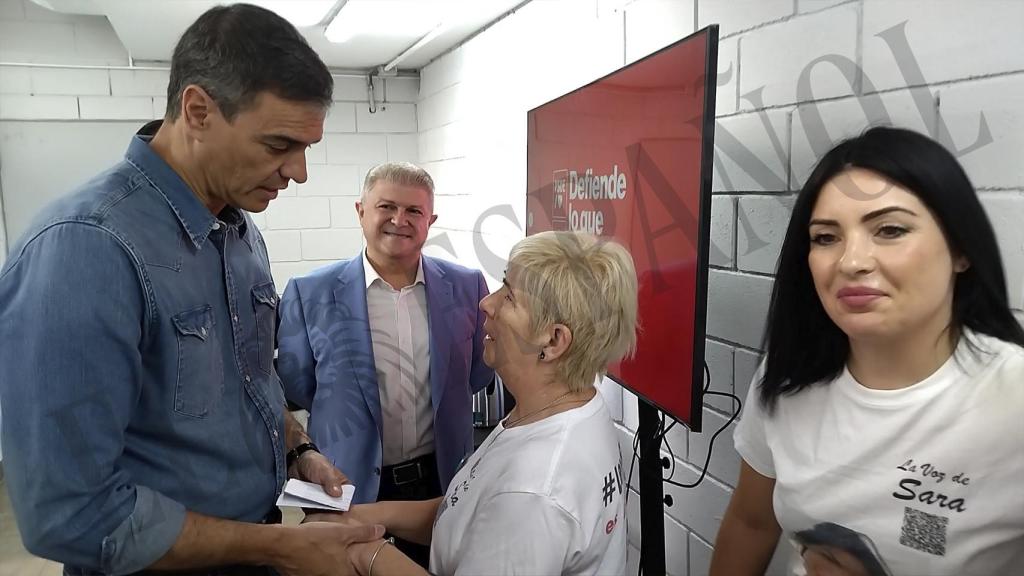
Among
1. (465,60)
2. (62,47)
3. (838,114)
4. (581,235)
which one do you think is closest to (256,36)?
(581,235)

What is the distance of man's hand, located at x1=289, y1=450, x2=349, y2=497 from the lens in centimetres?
149

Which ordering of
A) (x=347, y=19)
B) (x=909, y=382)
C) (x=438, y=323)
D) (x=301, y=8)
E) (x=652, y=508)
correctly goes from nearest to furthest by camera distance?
(x=909, y=382)
(x=652, y=508)
(x=438, y=323)
(x=301, y=8)
(x=347, y=19)

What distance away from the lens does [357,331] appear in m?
2.25

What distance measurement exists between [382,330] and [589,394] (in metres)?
1.17

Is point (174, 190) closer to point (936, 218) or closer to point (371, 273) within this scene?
point (371, 273)

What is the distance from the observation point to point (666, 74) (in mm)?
1467

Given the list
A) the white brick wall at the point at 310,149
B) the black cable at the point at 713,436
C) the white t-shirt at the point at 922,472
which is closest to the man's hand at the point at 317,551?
the white t-shirt at the point at 922,472

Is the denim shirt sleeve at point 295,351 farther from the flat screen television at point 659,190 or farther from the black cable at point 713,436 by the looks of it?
the black cable at point 713,436

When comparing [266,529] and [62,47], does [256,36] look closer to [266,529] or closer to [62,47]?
[266,529]

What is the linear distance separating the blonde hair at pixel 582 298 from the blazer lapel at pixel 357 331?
1.03m

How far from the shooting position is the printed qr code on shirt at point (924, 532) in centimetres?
99

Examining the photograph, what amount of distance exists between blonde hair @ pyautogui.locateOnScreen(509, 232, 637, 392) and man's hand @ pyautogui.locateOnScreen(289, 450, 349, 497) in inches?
24.1

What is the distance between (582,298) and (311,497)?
0.71 metres

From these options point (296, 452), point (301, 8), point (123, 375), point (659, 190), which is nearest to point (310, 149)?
point (301, 8)
